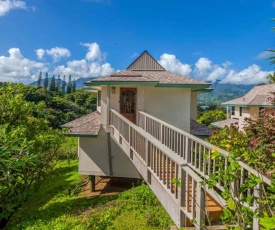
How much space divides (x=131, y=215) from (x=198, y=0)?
61.7ft

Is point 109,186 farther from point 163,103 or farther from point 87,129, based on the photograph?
point 163,103

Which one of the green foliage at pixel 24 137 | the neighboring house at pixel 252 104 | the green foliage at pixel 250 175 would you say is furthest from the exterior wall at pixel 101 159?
the neighboring house at pixel 252 104

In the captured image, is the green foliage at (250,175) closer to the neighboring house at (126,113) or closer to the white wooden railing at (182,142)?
the white wooden railing at (182,142)

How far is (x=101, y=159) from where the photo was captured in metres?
11.0

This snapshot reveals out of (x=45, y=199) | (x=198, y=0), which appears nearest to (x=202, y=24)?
(x=198, y=0)

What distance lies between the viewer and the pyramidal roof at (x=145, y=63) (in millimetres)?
13180

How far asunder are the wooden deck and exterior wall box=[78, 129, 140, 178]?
170cm

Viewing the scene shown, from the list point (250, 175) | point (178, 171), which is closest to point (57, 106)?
point (178, 171)

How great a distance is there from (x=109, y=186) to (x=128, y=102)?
5334mm

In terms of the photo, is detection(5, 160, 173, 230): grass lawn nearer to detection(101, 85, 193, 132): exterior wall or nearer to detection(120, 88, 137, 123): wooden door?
detection(101, 85, 193, 132): exterior wall

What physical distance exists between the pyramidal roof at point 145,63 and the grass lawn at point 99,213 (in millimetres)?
6764

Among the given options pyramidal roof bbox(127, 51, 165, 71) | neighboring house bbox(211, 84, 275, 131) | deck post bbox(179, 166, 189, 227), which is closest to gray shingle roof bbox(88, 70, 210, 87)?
pyramidal roof bbox(127, 51, 165, 71)

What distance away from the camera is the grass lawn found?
7949mm

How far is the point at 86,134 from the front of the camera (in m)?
10.4
